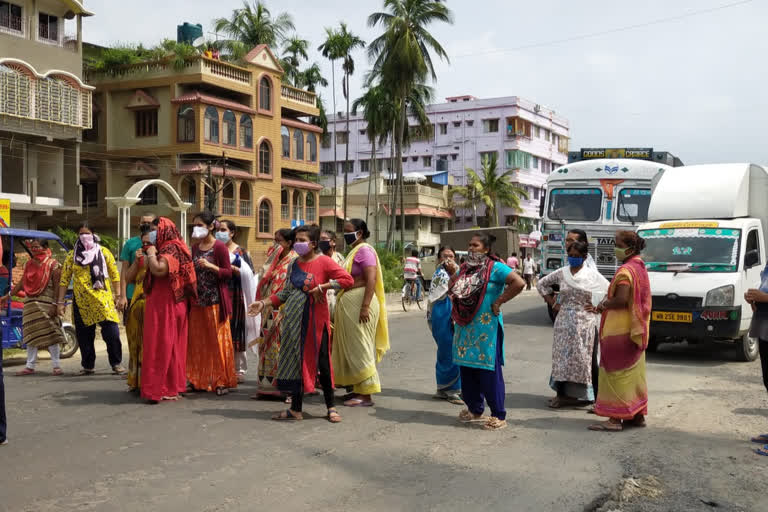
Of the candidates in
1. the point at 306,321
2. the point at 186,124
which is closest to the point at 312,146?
the point at 186,124

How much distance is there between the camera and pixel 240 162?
39.8m

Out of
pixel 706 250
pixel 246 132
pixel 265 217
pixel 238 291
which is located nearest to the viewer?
pixel 238 291

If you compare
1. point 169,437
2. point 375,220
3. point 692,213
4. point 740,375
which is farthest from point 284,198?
point 169,437

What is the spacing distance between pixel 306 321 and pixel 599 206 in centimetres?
1233

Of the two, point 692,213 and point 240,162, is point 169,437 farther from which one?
point 240,162

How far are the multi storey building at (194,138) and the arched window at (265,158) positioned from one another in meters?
0.06

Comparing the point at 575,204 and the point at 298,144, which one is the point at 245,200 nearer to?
the point at 298,144

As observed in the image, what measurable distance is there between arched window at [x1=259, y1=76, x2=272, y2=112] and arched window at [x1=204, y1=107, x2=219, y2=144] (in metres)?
3.70

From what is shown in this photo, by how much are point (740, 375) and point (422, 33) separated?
3167 cm

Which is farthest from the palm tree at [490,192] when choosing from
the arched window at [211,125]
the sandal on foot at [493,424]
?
the sandal on foot at [493,424]

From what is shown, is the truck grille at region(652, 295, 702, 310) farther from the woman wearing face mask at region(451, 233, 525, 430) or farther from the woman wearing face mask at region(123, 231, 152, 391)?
the woman wearing face mask at region(123, 231, 152, 391)

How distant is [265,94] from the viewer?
134ft

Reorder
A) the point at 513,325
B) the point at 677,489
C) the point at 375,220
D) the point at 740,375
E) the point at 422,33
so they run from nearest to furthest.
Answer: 1. the point at 677,489
2. the point at 740,375
3. the point at 513,325
4. the point at 422,33
5. the point at 375,220

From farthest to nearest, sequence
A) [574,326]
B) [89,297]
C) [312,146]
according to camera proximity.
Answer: [312,146]
[89,297]
[574,326]
